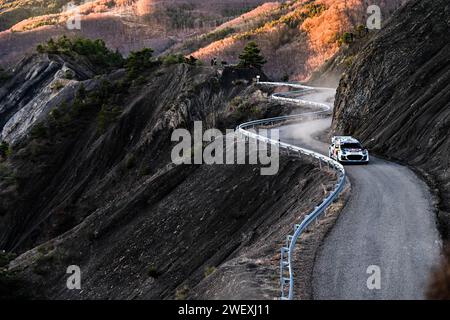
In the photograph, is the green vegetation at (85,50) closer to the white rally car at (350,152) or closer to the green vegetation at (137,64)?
the green vegetation at (137,64)

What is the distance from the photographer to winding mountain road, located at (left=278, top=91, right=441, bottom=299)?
15.6m

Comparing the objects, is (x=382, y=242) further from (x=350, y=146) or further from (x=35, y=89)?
(x=35, y=89)

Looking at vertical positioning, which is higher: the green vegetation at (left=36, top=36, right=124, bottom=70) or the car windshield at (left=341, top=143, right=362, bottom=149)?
the car windshield at (left=341, top=143, right=362, bottom=149)

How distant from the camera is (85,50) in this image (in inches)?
4318

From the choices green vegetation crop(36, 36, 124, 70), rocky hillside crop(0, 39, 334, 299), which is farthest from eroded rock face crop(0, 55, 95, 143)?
green vegetation crop(36, 36, 124, 70)

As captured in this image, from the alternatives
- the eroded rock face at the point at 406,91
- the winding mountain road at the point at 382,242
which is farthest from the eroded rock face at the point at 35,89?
the winding mountain road at the point at 382,242

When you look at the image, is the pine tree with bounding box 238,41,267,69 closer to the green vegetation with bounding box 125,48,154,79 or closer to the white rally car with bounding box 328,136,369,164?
the green vegetation with bounding box 125,48,154,79

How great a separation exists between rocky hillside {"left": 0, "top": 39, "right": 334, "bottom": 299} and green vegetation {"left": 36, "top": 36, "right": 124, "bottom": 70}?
3.52 ft

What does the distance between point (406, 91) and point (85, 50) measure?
82.4 meters

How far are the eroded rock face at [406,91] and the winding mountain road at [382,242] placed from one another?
4042 mm

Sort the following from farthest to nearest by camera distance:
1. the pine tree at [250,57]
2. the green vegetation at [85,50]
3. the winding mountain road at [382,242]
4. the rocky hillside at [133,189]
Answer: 1. the green vegetation at [85,50]
2. the pine tree at [250,57]
3. the rocky hillside at [133,189]
4. the winding mountain road at [382,242]

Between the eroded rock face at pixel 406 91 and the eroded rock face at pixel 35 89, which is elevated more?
the eroded rock face at pixel 406 91

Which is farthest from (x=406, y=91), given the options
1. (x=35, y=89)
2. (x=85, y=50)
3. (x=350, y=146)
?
(x=85, y=50)

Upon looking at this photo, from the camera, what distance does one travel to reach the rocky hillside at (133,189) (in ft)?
86.1
